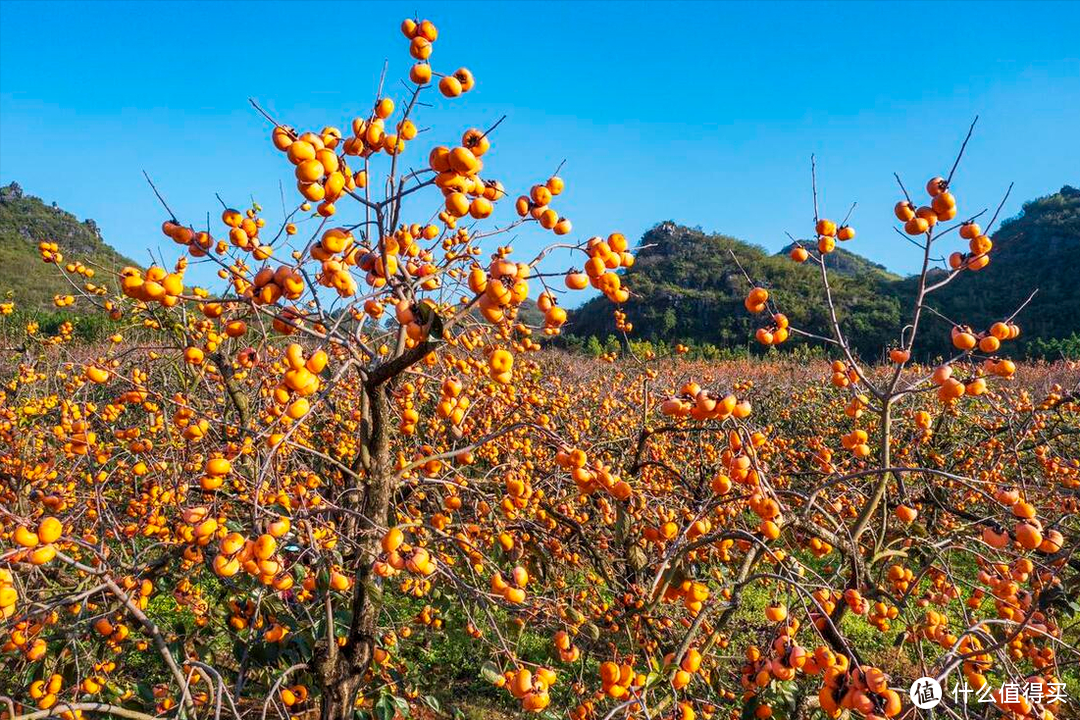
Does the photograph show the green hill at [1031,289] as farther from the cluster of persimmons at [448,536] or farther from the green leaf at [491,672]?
the green leaf at [491,672]

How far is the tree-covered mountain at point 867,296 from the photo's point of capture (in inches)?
867

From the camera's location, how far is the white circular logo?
1.34 meters

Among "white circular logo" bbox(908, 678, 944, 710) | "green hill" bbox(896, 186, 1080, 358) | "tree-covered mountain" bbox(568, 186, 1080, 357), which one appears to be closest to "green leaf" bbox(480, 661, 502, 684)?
"white circular logo" bbox(908, 678, 944, 710)

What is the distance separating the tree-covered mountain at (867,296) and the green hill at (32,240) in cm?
2081

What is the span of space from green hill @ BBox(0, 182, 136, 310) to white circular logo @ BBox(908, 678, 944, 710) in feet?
81.3

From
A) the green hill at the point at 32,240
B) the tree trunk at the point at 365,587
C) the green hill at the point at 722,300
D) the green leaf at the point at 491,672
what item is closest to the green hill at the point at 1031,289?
the green hill at the point at 722,300

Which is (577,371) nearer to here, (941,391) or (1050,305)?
(941,391)

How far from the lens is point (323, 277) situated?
4.64 ft

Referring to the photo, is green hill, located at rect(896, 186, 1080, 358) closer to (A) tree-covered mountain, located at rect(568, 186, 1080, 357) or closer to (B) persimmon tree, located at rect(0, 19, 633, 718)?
(A) tree-covered mountain, located at rect(568, 186, 1080, 357)

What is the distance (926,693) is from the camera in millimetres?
1540

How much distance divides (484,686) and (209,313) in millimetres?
3224

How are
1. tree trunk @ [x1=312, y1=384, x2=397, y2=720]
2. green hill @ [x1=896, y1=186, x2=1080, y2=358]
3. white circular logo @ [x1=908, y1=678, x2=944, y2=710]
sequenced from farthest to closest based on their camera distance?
1. green hill @ [x1=896, y1=186, x2=1080, y2=358]
2. tree trunk @ [x1=312, y1=384, x2=397, y2=720]
3. white circular logo @ [x1=908, y1=678, x2=944, y2=710]

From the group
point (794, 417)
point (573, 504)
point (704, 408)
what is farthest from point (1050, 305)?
point (704, 408)

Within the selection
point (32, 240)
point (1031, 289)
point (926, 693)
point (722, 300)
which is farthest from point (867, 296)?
point (32, 240)
